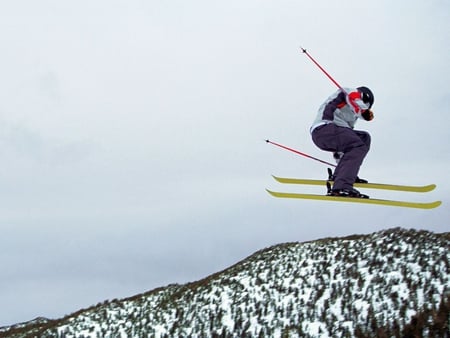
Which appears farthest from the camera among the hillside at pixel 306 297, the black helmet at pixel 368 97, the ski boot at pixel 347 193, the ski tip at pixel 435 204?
the hillside at pixel 306 297

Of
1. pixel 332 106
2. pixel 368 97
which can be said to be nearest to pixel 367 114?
pixel 368 97

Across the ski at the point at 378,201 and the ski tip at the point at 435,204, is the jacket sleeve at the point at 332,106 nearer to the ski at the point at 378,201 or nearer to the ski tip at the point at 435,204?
the ski at the point at 378,201

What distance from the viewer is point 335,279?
1777cm

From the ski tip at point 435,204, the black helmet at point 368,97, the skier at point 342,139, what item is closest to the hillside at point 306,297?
the ski tip at point 435,204

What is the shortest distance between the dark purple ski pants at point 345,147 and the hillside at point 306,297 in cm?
338

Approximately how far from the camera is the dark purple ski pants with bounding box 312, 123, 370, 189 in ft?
41.5

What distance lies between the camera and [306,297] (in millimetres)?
17312

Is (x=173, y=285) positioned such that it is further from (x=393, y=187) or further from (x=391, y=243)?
(x=393, y=187)

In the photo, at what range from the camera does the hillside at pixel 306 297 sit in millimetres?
14719

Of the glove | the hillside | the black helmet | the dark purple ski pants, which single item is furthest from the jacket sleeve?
the hillside

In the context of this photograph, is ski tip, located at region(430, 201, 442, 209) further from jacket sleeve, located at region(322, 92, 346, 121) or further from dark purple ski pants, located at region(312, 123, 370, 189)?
jacket sleeve, located at region(322, 92, 346, 121)

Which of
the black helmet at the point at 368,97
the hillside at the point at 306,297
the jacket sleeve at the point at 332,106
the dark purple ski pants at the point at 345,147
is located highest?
the jacket sleeve at the point at 332,106

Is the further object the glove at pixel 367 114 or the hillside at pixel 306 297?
the hillside at pixel 306 297

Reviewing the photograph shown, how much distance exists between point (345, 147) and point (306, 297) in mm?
6186
